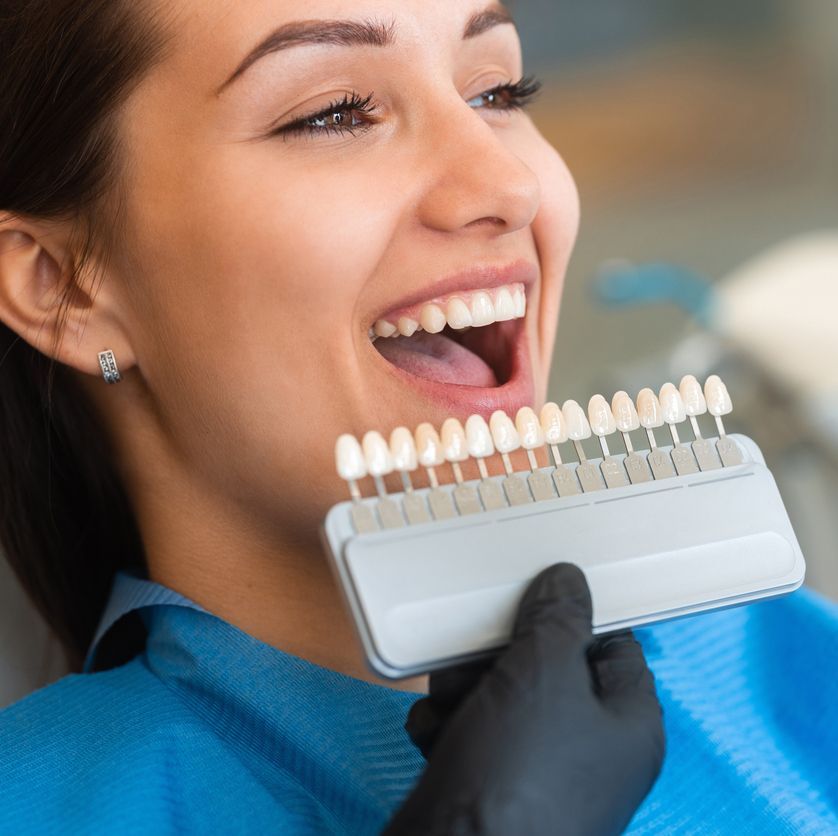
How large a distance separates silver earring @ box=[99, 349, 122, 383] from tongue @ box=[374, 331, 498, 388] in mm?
248

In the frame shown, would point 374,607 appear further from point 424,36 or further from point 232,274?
point 424,36

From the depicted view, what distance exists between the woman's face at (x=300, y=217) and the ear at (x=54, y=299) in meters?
0.03

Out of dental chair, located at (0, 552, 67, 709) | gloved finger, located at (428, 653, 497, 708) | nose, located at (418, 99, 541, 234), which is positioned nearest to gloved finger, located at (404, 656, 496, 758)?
gloved finger, located at (428, 653, 497, 708)

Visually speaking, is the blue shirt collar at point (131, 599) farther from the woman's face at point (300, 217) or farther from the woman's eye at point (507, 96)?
the woman's eye at point (507, 96)

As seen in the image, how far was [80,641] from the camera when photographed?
1.33 meters

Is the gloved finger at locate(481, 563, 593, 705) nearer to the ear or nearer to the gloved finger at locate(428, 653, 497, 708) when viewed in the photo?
the gloved finger at locate(428, 653, 497, 708)

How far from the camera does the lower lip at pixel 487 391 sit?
3.36 ft

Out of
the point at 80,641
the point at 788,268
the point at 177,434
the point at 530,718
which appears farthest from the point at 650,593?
the point at 788,268

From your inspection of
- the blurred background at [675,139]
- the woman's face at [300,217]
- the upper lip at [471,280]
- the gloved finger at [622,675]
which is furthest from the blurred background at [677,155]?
the gloved finger at [622,675]

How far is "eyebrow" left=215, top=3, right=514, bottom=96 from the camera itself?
37.1 inches

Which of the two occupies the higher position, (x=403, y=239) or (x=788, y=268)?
(x=403, y=239)

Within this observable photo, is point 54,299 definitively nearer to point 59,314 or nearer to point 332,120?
point 59,314

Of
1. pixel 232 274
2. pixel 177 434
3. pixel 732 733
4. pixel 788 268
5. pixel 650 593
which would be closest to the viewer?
pixel 650 593

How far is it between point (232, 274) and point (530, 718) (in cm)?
45
